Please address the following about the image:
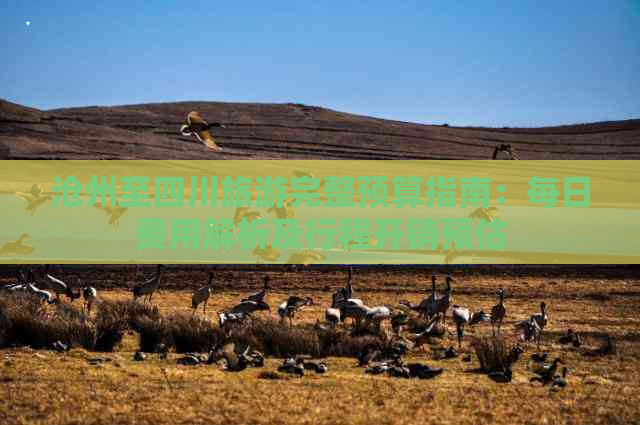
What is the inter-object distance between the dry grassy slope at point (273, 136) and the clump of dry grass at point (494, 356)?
192ft

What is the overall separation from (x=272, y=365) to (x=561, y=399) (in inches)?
176

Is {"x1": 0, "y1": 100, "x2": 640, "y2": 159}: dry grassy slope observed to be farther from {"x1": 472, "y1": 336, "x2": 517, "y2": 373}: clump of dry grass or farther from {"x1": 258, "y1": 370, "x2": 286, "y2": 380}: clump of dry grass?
{"x1": 472, "y1": 336, "x2": 517, "y2": 373}: clump of dry grass

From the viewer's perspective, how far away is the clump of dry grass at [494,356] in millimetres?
13430

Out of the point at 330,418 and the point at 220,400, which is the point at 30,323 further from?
the point at 330,418

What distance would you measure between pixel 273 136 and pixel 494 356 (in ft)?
267

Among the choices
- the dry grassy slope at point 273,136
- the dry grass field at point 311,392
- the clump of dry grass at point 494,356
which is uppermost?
the dry grassy slope at point 273,136

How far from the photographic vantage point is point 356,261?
2931 centimetres

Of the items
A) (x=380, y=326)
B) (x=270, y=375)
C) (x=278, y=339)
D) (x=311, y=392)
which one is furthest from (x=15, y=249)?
(x=311, y=392)
